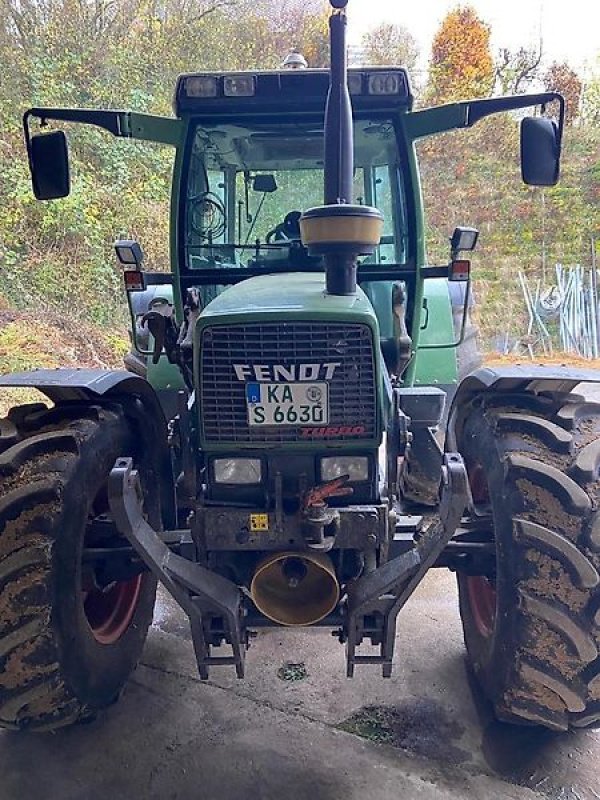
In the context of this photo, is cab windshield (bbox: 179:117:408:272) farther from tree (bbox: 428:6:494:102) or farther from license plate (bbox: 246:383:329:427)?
tree (bbox: 428:6:494:102)

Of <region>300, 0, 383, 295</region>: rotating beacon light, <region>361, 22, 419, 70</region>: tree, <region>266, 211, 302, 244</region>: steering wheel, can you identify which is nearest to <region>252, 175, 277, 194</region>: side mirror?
<region>266, 211, 302, 244</region>: steering wheel

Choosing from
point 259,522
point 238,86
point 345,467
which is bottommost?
point 259,522

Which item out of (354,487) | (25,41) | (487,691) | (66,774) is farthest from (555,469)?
(25,41)

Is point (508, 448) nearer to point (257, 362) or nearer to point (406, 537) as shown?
point (406, 537)

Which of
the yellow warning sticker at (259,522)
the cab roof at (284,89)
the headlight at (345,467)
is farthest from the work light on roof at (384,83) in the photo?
the yellow warning sticker at (259,522)

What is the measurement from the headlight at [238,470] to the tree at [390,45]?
1559 cm

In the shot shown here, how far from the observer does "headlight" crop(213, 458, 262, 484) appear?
2.38 m

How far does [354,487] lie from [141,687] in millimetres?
1341

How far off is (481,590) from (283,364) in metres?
1.42

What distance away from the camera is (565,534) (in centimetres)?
233

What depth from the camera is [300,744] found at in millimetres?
2668

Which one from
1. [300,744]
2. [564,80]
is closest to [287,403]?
[300,744]

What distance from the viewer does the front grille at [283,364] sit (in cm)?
227

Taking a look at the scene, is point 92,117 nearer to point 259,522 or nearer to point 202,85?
point 202,85
